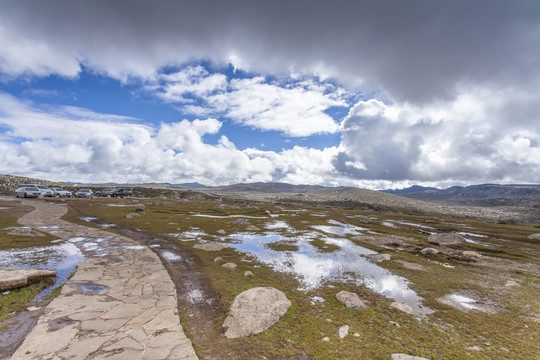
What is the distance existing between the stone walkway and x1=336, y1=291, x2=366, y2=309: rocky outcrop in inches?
266

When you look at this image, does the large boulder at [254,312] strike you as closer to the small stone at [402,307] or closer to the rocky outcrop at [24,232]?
the small stone at [402,307]

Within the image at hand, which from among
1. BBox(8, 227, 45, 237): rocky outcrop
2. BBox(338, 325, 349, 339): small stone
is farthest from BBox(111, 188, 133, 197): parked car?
BBox(338, 325, 349, 339): small stone

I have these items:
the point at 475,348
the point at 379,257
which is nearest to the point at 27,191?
the point at 379,257

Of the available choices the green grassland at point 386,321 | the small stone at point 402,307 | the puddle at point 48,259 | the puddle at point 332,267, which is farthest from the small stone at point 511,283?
the puddle at point 48,259

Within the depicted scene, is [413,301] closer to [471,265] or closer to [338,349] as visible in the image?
[338,349]

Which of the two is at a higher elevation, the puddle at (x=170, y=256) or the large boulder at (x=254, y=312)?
the large boulder at (x=254, y=312)

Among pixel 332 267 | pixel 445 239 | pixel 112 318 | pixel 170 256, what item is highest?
pixel 112 318

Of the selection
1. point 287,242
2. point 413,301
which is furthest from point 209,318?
point 287,242

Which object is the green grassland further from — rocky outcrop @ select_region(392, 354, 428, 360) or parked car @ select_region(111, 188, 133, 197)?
parked car @ select_region(111, 188, 133, 197)

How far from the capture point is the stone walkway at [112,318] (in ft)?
20.7

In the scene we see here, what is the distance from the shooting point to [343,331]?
7.99 meters

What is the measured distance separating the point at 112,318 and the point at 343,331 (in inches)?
323

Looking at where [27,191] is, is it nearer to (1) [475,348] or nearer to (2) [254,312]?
(2) [254,312]

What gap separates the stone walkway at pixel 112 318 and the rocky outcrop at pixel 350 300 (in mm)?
6754
